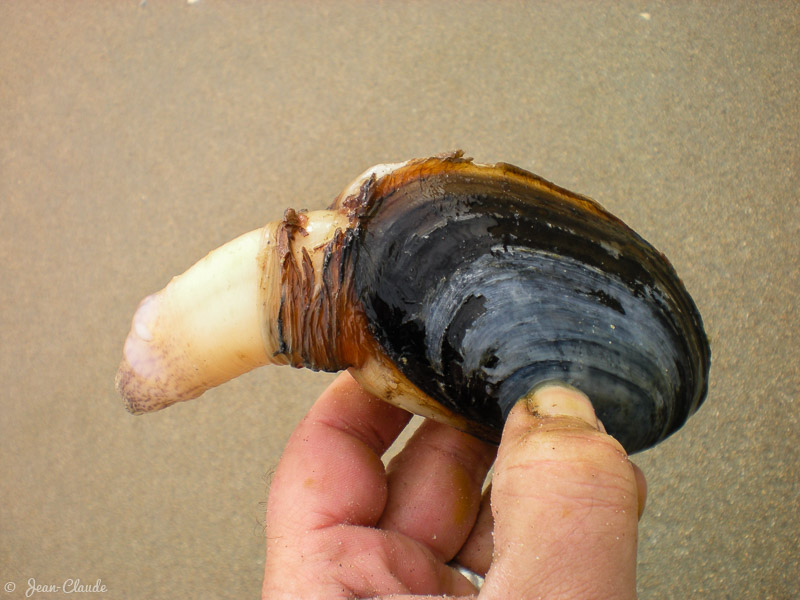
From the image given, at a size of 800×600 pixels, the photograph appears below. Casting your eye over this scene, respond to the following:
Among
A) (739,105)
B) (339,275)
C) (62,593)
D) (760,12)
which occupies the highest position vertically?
(760,12)

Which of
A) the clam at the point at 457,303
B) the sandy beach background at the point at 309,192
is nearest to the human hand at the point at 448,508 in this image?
the clam at the point at 457,303

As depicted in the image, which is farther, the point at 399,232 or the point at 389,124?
the point at 389,124

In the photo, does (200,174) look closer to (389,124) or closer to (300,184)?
(300,184)

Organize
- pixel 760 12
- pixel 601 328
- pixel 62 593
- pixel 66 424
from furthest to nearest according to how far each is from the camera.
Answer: pixel 760 12 < pixel 66 424 < pixel 62 593 < pixel 601 328

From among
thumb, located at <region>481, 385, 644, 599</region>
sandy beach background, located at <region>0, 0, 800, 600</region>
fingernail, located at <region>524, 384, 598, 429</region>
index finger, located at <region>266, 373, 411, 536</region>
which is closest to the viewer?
thumb, located at <region>481, 385, 644, 599</region>

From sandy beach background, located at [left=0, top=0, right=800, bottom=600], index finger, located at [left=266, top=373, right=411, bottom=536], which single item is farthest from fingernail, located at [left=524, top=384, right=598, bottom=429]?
sandy beach background, located at [left=0, top=0, right=800, bottom=600]

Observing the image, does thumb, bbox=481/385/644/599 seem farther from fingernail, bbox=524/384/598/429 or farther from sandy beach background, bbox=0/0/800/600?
sandy beach background, bbox=0/0/800/600

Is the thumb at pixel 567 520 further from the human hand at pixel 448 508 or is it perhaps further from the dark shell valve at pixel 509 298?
the dark shell valve at pixel 509 298

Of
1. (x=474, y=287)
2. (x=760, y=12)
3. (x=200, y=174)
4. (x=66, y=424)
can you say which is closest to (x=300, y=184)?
(x=200, y=174)
